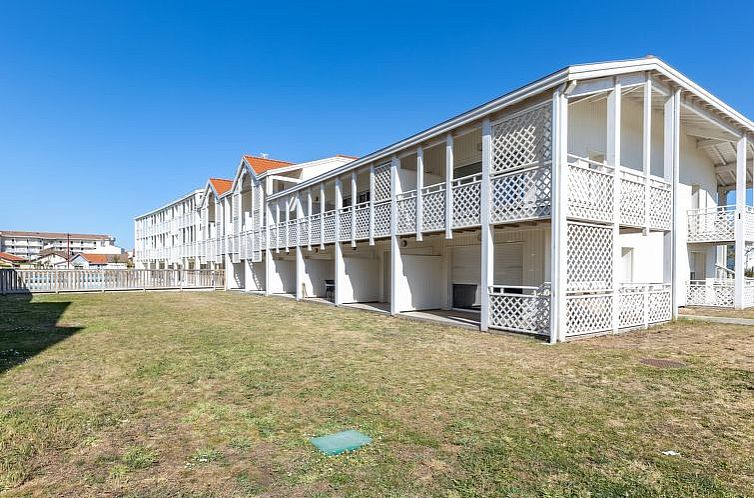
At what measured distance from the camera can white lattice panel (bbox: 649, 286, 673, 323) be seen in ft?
35.3

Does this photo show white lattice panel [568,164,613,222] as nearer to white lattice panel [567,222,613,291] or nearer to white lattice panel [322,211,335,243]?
white lattice panel [567,222,613,291]

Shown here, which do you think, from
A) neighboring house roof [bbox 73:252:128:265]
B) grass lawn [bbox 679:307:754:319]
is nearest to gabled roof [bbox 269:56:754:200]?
grass lawn [bbox 679:307:754:319]

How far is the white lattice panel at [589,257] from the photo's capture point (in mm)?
9219

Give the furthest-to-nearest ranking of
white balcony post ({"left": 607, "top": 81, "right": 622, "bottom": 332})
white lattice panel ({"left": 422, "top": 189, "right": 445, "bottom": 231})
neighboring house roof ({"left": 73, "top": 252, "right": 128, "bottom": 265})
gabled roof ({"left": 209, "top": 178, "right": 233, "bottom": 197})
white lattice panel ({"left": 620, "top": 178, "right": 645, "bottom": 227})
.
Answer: neighboring house roof ({"left": 73, "top": 252, "right": 128, "bottom": 265}) → gabled roof ({"left": 209, "top": 178, "right": 233, "bottom": 197}) → white lattice panel ({"left": 422, "top": 189, "right": 445, "bottom": 231}) → white lattice panel ({"left": 620, "top": 178, "right": 645, "bottom": 227}) → white balcony post ({"left": 607, "top": 81, "right": 622, "bottom": 332})

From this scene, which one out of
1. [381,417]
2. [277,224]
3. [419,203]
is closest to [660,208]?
[419,203]

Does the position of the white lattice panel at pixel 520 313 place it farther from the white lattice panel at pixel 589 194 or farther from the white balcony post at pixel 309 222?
the white balcony post at pixel 309 222

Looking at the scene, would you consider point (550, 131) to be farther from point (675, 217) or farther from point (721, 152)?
point (721, 152)

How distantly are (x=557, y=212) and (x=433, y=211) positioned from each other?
425 centimetres

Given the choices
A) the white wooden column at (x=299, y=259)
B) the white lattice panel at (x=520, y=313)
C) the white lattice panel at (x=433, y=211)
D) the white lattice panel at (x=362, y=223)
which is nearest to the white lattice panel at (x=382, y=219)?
the white lattice panel at (x=362, y=223)

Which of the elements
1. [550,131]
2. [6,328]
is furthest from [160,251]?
[550,131]

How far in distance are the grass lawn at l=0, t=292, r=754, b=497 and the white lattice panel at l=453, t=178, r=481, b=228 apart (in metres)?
3.79

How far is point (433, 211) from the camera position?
12.4 metres

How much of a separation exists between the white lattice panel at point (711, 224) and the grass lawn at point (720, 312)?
2553mm

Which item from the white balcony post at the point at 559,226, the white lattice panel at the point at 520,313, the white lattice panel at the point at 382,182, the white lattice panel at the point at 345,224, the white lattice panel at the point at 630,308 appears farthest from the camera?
the white lattice panel at the point at 345,224
